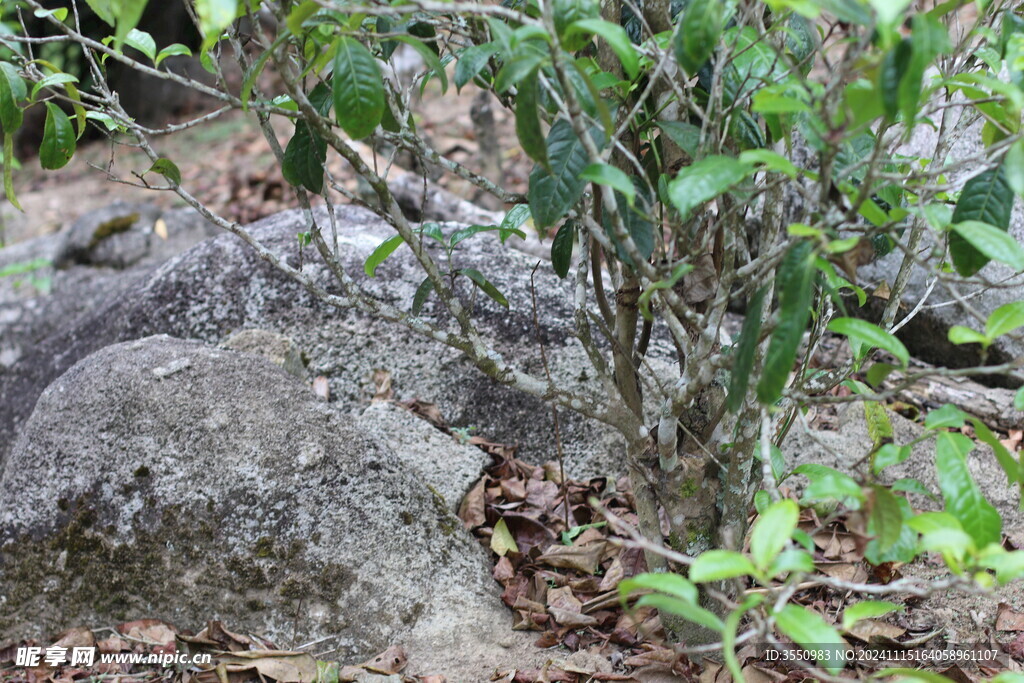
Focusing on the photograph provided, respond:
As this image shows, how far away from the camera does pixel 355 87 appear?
48.6 inches

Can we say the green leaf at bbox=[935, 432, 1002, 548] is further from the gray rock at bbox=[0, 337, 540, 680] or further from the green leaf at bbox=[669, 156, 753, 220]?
the gray rock at bbox=[0, 337, 540, 680]

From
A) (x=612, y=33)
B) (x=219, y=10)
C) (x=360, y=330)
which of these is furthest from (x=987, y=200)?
(x=360, y=330)

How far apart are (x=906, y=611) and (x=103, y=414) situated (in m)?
2.08

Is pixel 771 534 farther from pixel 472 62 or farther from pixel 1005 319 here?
pixel 472 62

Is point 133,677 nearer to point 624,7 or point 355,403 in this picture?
point 355,403

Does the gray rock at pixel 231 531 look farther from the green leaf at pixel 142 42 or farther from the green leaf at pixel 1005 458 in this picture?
the green leaf at pixel 1005 458

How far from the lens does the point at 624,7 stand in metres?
1.80

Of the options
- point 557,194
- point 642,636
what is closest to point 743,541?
point 642,636

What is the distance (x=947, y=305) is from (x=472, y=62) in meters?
2.21

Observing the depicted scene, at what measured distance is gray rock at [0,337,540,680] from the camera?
1927 millimetres

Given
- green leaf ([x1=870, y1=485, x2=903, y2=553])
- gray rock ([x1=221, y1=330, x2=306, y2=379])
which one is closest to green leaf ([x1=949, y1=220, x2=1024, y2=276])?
green leaf ([x1=870, y1=485, x2=903, y2=553])

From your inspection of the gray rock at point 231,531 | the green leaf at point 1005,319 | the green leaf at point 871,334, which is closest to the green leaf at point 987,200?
the green leaf at point 1005,319

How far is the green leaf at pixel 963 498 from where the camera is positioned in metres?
1.09

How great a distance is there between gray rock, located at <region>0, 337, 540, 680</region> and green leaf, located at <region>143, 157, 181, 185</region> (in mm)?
619
